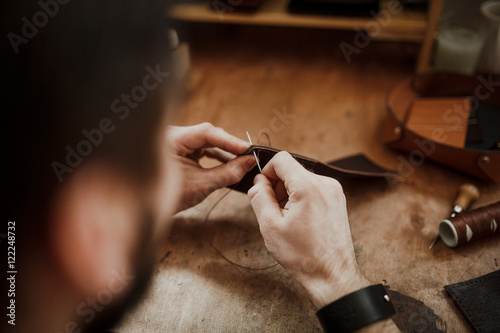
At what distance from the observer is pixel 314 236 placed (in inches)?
24.8

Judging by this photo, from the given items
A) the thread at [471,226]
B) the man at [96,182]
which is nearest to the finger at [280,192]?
the man at [96,182]

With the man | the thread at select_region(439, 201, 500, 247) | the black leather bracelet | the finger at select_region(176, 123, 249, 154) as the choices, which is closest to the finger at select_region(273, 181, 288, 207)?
the man

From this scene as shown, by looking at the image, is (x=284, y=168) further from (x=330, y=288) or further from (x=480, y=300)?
(x=480, y=300)

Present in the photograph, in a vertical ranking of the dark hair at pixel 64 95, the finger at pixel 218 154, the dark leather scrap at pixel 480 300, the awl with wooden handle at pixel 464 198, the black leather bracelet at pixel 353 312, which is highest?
the dark hair at pixel 64 95

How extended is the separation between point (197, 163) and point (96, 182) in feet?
0.93

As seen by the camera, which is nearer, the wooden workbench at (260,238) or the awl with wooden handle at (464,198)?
the wooden workbench at (260,238)

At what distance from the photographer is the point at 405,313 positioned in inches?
27.5

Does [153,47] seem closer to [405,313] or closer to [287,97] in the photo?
[287,97]

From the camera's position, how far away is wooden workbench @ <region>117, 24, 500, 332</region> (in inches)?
28.1

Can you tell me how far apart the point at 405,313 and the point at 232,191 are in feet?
1.62

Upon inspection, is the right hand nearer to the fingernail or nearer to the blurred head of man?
the fingernail

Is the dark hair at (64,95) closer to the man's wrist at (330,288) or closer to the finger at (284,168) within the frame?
the finger at (284,168)

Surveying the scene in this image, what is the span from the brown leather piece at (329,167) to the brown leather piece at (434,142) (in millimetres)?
110

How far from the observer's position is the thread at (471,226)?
2.54ft
